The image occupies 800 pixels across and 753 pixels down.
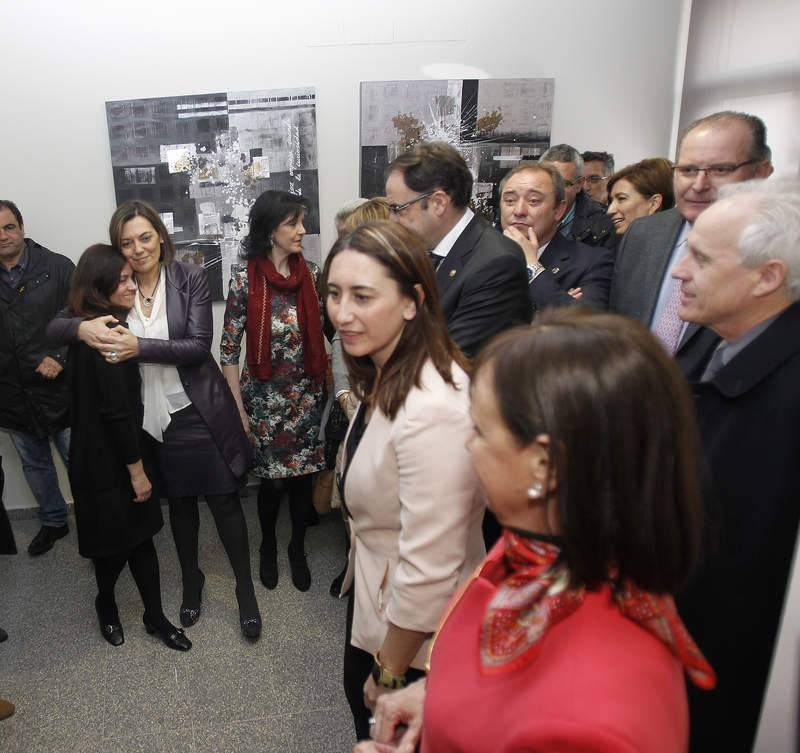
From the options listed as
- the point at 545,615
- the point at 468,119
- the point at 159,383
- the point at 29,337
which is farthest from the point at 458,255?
the point at 29,337

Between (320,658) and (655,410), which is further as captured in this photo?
(320,658)

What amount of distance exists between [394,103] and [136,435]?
7.13ft

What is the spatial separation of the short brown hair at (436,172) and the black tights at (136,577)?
5.72 ft

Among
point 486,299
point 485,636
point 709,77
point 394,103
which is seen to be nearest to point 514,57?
point 394,103

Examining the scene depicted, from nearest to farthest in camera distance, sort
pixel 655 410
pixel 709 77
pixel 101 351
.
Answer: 1. pixel 655 410
2. pixel 101 351
3. pixel 709 77

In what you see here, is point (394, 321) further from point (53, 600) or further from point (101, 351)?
point (53, 600)

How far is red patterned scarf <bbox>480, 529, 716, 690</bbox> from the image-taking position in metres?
0.66

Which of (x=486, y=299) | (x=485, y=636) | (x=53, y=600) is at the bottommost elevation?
(x=53, y=600)

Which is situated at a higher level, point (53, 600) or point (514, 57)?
point (514, 57)

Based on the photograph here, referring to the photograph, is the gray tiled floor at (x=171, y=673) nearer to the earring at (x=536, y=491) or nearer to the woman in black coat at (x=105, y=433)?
the woman in black coat at (x=105, y=433)

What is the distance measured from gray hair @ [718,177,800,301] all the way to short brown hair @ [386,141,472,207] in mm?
971

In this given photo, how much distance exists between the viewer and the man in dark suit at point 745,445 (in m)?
1.02

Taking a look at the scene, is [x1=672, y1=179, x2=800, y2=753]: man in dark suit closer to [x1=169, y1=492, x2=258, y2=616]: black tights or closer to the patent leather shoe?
[x1=169, y1=492, x2=258, y2=616]: black tights

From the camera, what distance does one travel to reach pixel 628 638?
65 cm
